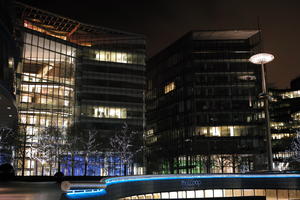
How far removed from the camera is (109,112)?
73938 mm

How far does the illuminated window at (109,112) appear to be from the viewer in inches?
2879

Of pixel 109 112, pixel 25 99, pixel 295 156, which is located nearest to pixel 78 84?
pixel 109 112

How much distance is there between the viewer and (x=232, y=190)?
44500 millimetres

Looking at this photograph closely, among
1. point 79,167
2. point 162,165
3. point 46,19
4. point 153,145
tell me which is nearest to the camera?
point 79,167

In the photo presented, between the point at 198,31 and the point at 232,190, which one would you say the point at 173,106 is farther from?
the point at 232,190

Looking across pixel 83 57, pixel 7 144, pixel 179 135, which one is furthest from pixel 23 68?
pixel 179 135

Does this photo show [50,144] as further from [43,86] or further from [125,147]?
[43,86]

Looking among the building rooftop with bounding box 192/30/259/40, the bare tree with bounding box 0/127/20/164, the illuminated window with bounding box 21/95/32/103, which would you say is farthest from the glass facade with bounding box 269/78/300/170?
the bare tree with bounding box 0/127/20/164

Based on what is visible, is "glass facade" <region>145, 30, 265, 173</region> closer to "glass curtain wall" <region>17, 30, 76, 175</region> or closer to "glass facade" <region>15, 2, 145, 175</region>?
"glass facade" <region>15, 2, 145, 175</region>

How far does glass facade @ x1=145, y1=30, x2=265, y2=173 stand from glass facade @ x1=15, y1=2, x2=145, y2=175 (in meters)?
19.2

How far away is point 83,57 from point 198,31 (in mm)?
34328

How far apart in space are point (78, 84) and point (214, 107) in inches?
1454

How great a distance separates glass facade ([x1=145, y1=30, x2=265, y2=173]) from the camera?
86438 millimetres

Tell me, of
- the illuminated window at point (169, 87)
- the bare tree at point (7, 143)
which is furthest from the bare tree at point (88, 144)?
the illuminated window at point (169, 87)
